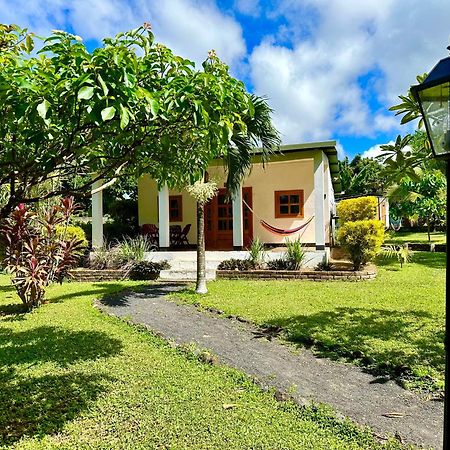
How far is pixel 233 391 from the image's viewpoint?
3.68 m

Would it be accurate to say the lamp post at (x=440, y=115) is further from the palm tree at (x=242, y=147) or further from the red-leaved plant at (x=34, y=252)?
the red-leaved plant at (x=34, y=252)

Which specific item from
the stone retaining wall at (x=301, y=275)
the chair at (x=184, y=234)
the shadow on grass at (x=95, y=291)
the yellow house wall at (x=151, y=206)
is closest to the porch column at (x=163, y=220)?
the chair at (x=184, y=234)

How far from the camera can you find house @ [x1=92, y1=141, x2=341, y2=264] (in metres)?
12.5

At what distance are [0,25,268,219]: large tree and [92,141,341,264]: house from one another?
30.2 feet

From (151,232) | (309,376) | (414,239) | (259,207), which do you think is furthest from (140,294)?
(414,239)

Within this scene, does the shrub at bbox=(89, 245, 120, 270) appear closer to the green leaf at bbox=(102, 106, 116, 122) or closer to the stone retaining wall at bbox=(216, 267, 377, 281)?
the stone retaining wall at bbox=(216, 267, 377, 281)

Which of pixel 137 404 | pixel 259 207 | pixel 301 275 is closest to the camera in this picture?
pixel 137 404

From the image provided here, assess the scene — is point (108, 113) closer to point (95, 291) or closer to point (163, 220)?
point (95, 291)

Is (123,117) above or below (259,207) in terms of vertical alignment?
below

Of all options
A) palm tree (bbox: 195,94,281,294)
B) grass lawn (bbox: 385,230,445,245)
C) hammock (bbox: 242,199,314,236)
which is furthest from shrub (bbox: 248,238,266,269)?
grass lawn (bbox: 385,230,445,245)

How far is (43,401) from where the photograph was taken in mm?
3551

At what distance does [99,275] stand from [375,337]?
8.39 m

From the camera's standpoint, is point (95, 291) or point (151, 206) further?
point (151, 206)

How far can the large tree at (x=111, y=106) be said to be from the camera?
1.64 metres
